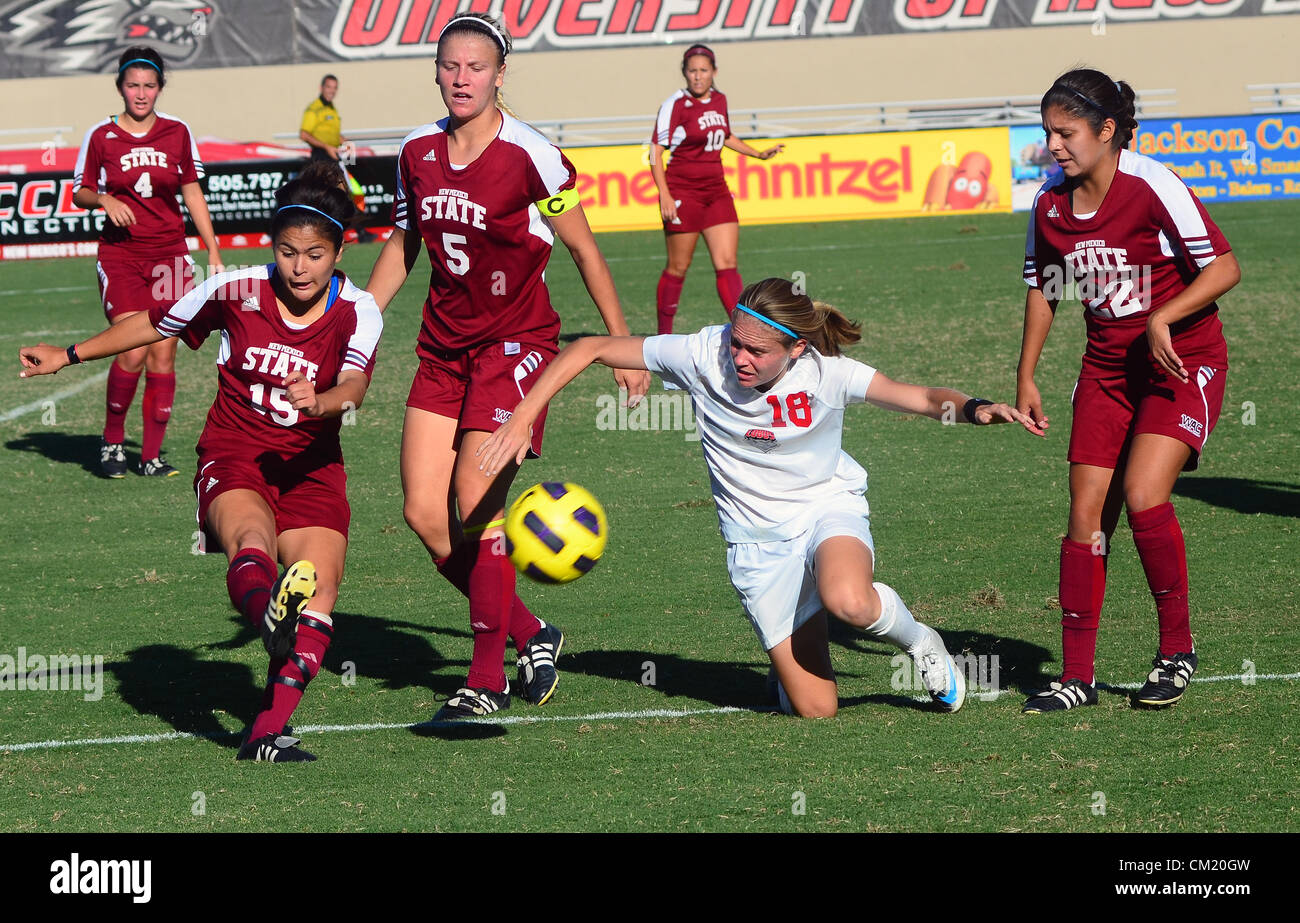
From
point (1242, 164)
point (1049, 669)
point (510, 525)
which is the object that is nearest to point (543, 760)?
point (510, 525)

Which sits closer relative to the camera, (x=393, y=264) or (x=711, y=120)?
(x=393, y=264)

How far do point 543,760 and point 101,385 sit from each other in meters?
9.45

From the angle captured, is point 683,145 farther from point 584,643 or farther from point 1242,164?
point 1242,164

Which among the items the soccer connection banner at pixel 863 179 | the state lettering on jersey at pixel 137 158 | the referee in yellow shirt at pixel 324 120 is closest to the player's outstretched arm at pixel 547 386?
the state lettering on jersey at pixel 137 158

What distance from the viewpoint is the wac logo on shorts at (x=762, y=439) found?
5.27m

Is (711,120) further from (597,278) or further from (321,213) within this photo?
(321,213)

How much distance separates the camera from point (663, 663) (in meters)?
6.05

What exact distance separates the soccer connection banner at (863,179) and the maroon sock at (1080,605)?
18889mm

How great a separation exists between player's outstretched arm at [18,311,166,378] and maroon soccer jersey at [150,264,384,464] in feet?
0.16

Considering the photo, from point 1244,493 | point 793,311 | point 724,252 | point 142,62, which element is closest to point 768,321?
point 793,311

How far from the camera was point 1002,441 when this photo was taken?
32.8 feet

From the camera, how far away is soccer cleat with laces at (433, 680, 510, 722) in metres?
5.40

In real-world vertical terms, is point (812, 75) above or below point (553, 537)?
above

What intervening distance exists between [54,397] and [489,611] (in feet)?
27.6
